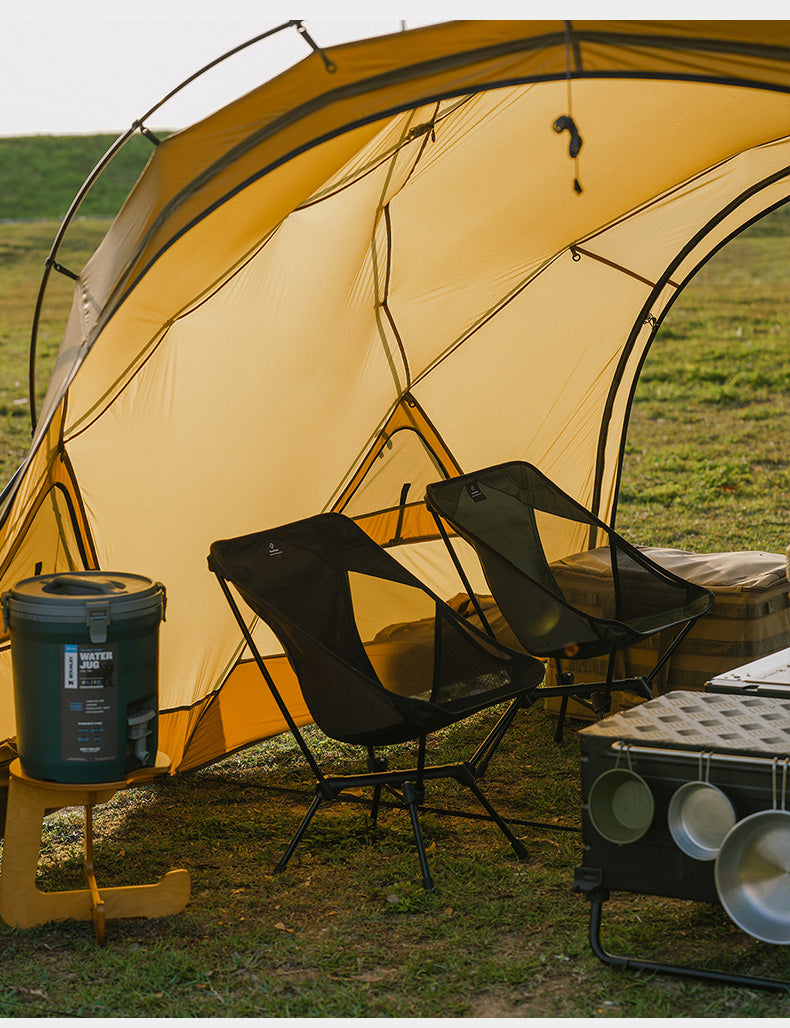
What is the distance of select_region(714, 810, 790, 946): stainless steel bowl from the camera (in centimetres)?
258

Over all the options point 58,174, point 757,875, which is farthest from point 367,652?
point 58,174

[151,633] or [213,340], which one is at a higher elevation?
[213,340]

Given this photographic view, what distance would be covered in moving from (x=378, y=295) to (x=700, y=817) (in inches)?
95.6

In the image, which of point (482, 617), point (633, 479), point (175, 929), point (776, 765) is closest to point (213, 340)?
point (482, 617)

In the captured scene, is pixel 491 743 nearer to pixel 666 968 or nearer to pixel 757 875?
pixel 666 968

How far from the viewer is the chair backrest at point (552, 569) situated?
4.16 metres

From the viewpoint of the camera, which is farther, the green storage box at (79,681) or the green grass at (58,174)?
the green grass at (58,174)

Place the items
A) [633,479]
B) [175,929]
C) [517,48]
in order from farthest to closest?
[633,479]
[175,929]
[517,48]

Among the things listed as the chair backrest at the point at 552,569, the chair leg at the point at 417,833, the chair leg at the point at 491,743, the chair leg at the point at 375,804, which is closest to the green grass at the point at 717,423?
the chair backrest at the point at 552,569

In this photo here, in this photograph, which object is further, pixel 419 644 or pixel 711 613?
pixel 711 613

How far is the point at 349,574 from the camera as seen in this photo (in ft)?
13.1

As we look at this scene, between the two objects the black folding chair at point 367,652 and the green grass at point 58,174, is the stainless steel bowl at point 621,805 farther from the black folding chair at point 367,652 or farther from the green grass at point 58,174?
the green grass at point 58,174

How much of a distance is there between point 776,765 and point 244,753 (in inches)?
92.6

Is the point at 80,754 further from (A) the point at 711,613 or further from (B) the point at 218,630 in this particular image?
(A) the point at 711,613
